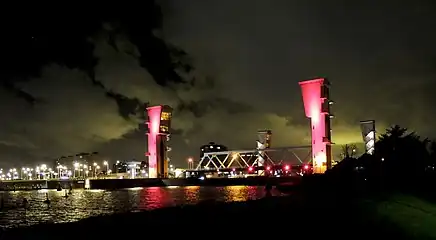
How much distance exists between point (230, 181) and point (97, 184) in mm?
A: 38378

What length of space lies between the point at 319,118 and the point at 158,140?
217 feet

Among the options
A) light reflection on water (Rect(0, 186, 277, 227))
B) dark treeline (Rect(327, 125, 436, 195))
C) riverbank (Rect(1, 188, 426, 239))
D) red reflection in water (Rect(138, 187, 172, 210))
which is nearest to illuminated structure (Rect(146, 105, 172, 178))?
red reflection in water (Rect(138, 187, 172, 210))

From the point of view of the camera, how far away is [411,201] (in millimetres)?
25281

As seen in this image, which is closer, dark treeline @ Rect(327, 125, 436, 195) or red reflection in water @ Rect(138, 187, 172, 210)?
dark treeline @ Rect(327, 125, 436, 195)

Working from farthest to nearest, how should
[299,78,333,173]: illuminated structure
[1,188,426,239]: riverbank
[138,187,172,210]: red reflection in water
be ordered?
[299,78,333,173]: illuminated structure → [138,187,172,210]: red reflection in water → [1,188,426,239]: riverbank

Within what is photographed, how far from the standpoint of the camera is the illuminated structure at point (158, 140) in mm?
174250

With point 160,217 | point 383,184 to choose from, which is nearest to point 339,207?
point 160,217

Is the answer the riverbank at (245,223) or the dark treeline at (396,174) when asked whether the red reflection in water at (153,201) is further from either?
the riverbank at (245,223)

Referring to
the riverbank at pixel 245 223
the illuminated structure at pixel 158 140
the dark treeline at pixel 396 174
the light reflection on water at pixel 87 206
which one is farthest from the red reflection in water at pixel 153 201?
the illuminated structure at pixel 158 140

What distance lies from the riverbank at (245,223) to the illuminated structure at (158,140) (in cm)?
15292

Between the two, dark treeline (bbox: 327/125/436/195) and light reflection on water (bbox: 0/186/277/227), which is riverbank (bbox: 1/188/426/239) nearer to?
dark treeline (bbox: 327/125/436/195)

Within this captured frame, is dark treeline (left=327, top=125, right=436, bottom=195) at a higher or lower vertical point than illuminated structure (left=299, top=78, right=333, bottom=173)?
lower

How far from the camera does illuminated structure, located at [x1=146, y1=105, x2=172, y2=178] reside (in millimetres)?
174250

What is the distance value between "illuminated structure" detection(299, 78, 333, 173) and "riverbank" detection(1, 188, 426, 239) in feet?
350
